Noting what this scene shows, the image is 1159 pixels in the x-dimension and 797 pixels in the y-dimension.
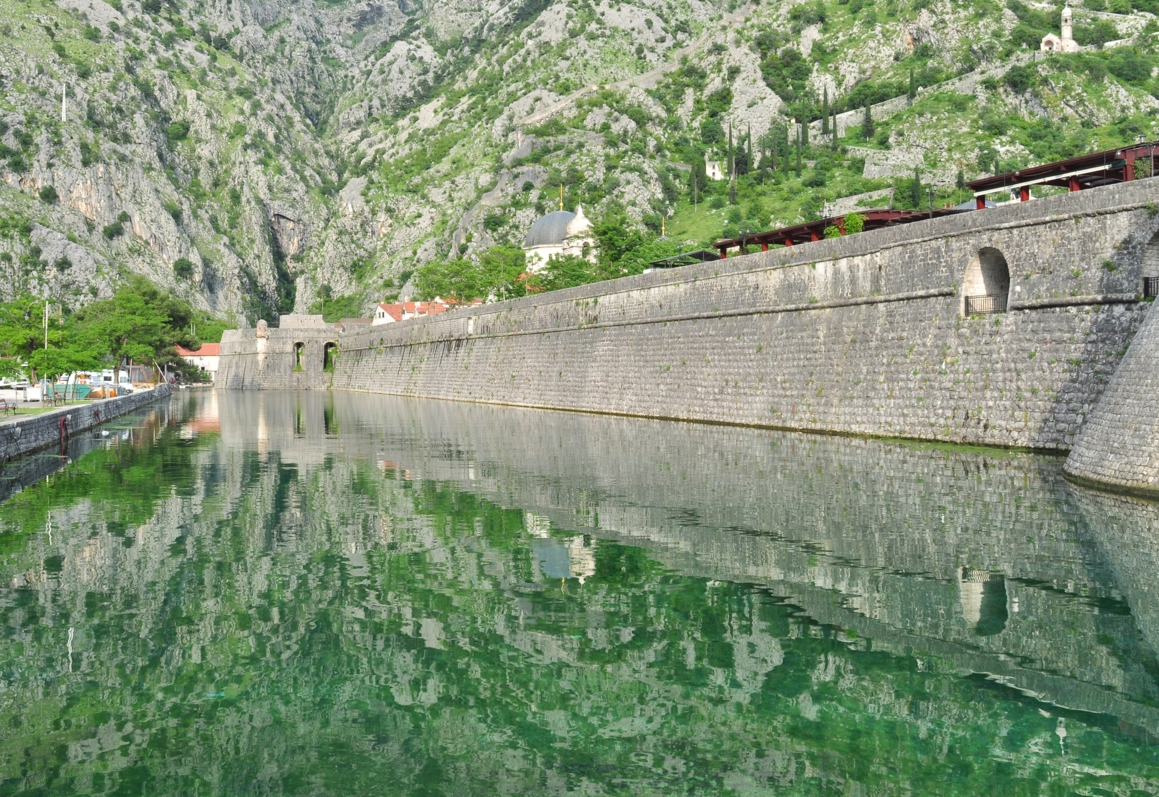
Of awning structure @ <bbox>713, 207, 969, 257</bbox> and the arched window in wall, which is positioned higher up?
awning structure @ <bbox>713, 207, 969, 257</bbox>

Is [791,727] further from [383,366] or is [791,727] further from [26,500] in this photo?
[383,366]

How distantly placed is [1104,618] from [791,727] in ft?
14.6

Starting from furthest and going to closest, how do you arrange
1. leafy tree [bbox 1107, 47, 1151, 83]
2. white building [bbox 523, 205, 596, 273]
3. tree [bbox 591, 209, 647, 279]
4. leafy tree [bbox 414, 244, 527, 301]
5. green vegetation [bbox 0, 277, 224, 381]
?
leafy tree [bbox 1107, 47, 1151, 83] < white building [bbox 523, 205, 596, 273] < leafy tree [bbox 414, 244, 527, 301] < tree [bbox 591, 209, 647, 279] < green vegetation [bbox 0, 277, 224, 381]

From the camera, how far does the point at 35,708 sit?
7.22 metres

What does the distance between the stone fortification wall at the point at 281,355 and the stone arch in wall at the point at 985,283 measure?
75.2m

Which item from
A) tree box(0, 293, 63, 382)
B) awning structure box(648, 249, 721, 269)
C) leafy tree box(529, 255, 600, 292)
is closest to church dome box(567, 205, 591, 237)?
leafy tree box(529, 255, 600, 292)

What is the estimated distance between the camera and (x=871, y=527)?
45.1ft

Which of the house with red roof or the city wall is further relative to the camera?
the house with red roof

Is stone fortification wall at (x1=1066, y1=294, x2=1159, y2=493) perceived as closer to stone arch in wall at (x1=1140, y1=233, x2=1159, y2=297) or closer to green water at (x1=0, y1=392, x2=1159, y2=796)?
green water at (x1=0, y1=392, x2=1159, y2=796)

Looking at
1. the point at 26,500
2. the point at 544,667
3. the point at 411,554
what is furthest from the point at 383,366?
the point at 544,667

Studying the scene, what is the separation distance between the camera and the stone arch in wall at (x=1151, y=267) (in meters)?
19.5

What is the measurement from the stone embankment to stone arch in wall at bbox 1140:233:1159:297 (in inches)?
1017

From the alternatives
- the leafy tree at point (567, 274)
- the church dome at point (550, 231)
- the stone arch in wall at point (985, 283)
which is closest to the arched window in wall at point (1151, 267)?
the stone arch in wall at point (985, 283)

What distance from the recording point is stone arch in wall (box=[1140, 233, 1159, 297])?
1945 cm
